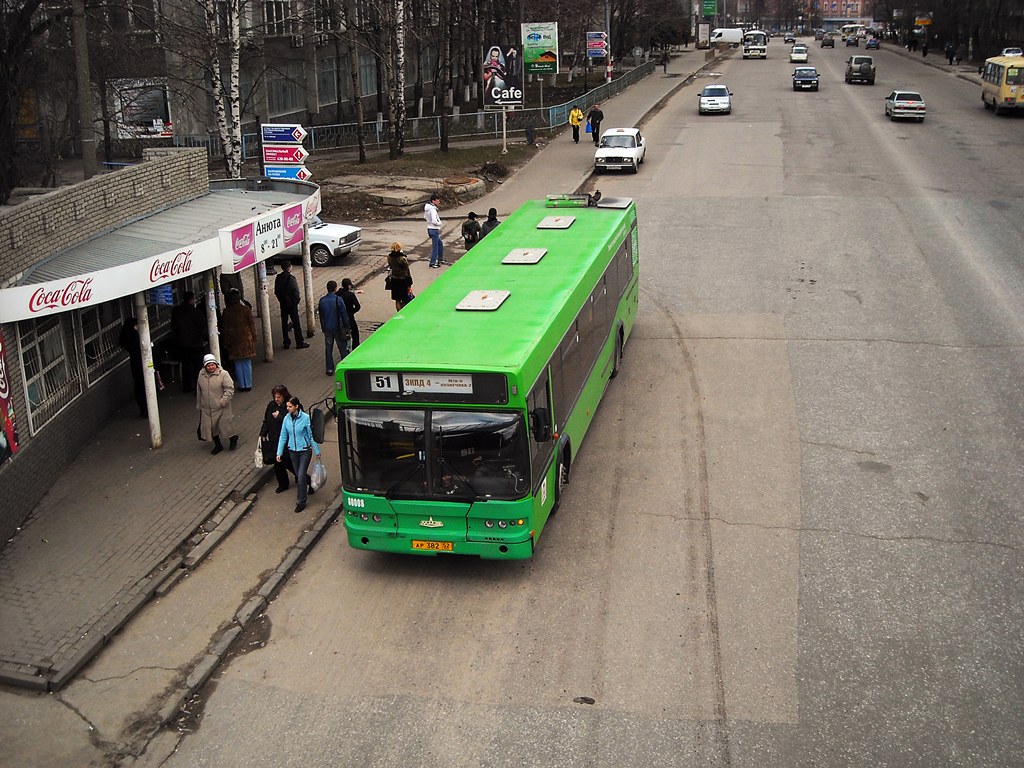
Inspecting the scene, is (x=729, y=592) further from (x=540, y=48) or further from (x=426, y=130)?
(x=426, y=130)

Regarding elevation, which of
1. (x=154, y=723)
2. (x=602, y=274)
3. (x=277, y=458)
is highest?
(x=602, y=274)

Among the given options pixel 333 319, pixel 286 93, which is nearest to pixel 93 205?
pixel 333 319

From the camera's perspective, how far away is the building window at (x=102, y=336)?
1546cm

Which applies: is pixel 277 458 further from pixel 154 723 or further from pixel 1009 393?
pixel 1009 393

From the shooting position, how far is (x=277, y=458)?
43.9 feet

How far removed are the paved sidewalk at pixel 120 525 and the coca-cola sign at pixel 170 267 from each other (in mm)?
2530

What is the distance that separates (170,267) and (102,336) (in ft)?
8.71

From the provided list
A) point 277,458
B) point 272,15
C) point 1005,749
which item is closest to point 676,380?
point 277,458

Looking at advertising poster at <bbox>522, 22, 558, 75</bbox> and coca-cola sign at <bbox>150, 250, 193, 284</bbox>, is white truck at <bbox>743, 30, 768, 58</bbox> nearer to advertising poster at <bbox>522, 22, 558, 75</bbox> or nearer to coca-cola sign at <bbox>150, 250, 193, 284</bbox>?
advertising poster at <bbox>522, 22, 558, 75</bbox>

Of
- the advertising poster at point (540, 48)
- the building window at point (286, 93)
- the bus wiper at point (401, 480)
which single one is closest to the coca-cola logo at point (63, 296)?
the bus wiper at point (401, 480)

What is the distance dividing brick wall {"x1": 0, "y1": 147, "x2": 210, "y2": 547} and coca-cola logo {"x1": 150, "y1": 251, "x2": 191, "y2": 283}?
1471mm

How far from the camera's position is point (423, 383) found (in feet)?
35.4

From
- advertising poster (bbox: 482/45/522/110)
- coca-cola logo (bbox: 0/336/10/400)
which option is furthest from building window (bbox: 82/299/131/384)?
advertising poster (bbox: 482/45/522/110)

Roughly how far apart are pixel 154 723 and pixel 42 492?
5.09m
